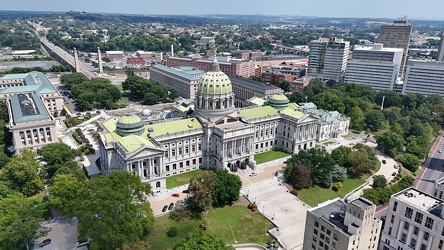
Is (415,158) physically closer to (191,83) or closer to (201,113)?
(201,113)

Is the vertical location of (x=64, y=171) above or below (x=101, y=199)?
below

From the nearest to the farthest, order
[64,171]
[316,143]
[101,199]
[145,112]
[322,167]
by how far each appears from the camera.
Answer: [101,199], [64,171], [322,167], [316,143], [145,112]

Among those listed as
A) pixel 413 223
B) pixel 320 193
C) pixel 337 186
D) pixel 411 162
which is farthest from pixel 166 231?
pixel 411 162

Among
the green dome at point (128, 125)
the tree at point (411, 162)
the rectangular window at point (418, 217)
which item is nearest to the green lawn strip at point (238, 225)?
the rectangular window at point (418, 217)

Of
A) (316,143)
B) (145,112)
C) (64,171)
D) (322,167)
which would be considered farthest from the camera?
(145,112)

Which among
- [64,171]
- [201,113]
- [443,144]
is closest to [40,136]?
[64,171]

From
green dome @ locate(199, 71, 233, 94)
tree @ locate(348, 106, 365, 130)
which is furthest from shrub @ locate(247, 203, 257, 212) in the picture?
tree @ locate(348, 106, 365, 130)

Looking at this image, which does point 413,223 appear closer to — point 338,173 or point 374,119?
point 338,173
